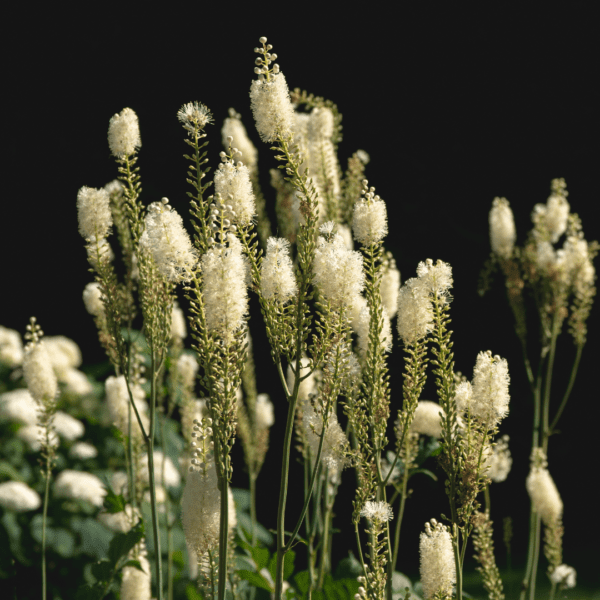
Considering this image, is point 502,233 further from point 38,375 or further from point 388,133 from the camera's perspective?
point 388,133

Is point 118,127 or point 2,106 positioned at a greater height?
point 2,106

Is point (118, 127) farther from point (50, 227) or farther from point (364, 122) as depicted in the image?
point (50, 227)

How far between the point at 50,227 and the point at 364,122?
Answer: 9.23ft

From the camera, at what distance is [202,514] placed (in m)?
1.37

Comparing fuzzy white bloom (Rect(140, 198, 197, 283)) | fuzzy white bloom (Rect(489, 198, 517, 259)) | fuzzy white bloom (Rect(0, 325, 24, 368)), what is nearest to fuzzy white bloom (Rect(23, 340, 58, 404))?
fuzzy white bloom (Rect(140, 198, 197, 283))

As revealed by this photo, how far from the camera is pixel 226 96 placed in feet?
17.7

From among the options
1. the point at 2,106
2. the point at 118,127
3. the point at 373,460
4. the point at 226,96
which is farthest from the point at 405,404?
the point at 2,106

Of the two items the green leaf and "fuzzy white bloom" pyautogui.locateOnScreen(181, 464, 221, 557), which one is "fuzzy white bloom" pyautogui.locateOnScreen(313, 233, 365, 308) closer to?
"fuzzy white bloom" pyautogui.locateOnScreen(181, 464, 221, 557)

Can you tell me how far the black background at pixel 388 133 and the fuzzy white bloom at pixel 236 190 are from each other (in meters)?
3.73

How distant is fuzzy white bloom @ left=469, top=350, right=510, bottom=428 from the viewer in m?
1.30

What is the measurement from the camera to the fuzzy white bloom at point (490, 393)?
51.2 inches

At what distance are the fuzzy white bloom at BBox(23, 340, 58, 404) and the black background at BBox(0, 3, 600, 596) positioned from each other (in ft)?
10.0

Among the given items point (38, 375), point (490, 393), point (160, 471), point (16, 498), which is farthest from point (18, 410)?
point (490, 393)

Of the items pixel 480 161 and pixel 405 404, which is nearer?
pixel 405 404
